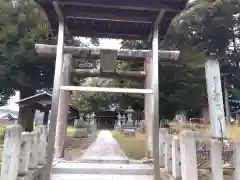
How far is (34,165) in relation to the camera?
15.9ft

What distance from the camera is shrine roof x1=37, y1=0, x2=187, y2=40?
14.3 ft

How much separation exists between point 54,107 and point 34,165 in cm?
143

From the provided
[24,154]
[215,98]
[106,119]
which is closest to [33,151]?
[24,154]

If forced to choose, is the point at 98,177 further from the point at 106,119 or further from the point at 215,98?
the point at 106,119

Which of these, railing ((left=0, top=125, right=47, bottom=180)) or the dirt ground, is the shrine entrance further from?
railing ((left=0, top=125, right=47, bottom=180))

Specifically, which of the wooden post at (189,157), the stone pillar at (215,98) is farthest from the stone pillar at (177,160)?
the stone pillar at (215,98)

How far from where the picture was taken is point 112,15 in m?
4.81

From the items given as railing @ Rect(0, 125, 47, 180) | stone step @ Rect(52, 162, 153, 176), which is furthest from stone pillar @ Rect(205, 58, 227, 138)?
railing @ Rect(0, 125, 47, 180)

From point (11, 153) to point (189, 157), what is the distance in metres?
2.57

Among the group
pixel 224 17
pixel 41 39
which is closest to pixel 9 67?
pixel 41 39

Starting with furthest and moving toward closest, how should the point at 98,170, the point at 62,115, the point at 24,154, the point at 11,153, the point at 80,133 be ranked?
the point at 80,133 < the point at 62,115 < the point at 98,170 < the point at 24,154 < the point at 11,153

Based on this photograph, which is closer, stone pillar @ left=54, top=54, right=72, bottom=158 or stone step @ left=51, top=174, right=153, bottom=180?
stone step @ left=51, top=174, right=153, bottom=180

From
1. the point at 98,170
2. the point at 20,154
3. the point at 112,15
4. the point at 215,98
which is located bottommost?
the point at 98,170

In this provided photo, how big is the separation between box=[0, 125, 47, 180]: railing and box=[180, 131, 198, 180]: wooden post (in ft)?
7.99
